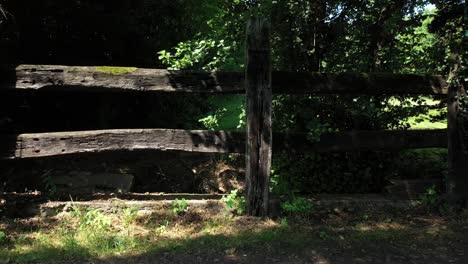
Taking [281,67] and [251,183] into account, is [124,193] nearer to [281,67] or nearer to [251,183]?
[251,183]

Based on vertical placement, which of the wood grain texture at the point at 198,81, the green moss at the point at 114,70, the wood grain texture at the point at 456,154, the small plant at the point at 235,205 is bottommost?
the small plant at the point at 235,205

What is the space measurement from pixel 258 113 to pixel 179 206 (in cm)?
148

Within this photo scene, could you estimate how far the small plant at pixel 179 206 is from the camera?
516cm

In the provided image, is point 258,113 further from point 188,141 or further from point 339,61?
point 339,61

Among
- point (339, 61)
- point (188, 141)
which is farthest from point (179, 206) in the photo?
point (339, 61)

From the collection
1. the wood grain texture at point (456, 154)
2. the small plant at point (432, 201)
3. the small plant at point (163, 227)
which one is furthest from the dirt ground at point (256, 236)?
the wood grain texture at point (456, 154)

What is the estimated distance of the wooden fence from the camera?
15.8 ft

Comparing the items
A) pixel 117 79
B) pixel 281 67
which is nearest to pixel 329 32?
pixel 281 67

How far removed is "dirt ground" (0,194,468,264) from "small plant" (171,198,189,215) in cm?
4

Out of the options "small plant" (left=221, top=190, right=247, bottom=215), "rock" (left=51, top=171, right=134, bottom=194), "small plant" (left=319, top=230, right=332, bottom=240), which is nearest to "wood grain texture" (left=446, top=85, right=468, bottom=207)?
"small plant" (left=319, top=230, right=332, bottom=240)

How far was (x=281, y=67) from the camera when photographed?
6.12 m

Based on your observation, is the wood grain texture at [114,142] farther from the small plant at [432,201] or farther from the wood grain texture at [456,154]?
the wood grain texture at [456,154]

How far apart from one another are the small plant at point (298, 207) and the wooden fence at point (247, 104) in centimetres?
34

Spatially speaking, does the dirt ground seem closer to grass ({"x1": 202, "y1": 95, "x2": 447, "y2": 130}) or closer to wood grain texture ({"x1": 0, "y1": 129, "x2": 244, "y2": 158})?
wood grain texture ({"x1": 0, "y1": 129, "x2": 244, "y2": 158})
